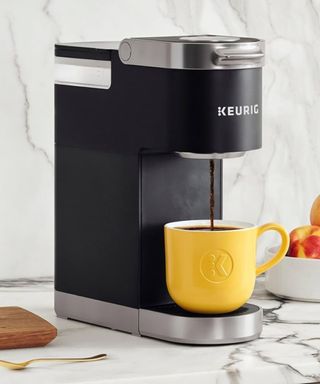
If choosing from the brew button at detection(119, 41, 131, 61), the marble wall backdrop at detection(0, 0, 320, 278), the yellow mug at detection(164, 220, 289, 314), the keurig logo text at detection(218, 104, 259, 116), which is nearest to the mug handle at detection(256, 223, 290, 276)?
the yellow mug at detection(164, 220, 289, 314)

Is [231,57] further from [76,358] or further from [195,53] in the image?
[76,358]

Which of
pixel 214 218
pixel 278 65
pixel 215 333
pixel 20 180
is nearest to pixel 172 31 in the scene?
pixel 278 65

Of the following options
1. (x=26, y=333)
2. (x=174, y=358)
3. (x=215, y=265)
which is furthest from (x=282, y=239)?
(x=26, y=333)

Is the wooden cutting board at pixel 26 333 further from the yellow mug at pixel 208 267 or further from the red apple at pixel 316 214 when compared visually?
the red apple at pixel 316 214

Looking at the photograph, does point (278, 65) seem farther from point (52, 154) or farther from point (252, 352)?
point (252, 352)

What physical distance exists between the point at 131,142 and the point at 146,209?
0.08 meters

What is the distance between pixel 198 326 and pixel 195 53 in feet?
1.00

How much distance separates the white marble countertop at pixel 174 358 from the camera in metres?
1.12

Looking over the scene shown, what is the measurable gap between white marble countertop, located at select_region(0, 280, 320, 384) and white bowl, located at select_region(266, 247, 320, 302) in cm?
8

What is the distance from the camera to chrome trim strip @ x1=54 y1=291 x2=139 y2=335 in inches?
50.7

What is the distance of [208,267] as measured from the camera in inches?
48.6

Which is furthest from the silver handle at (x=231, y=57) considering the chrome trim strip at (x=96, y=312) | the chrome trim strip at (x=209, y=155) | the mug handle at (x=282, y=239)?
the chrome trim strip at (x=96, y=312)

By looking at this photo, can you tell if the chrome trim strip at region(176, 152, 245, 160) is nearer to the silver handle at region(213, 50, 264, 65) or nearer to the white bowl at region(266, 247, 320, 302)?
the silver handle at region(213, 50, 264, 65)

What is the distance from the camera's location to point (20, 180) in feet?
5.25
